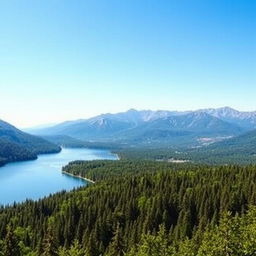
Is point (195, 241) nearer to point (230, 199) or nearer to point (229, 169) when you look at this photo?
point (230, 199)

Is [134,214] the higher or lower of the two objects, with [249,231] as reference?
lower

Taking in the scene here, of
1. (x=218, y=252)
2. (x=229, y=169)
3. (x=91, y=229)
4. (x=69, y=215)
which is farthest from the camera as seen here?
(x=229, y=169)

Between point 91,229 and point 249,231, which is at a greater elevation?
point 249,231

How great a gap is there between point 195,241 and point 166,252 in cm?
1857

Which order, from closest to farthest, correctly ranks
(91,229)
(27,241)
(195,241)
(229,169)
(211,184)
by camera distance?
(195,241) → (27,241) → (91,229) → (211,184) → (229,169)

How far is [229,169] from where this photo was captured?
7756 inches

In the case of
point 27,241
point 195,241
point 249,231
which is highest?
point 249,231

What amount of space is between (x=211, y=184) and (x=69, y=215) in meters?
56.6

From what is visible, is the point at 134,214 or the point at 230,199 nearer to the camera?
the point at 230,199

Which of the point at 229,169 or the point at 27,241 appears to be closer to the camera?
the point at 27,241

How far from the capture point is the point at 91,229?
150750mm

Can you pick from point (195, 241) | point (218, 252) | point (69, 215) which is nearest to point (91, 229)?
point (69, 215)

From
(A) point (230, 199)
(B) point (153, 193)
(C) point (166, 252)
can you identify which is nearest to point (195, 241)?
(C) point (166, 252)

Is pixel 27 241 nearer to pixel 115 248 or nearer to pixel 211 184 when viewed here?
pixel 115 248
